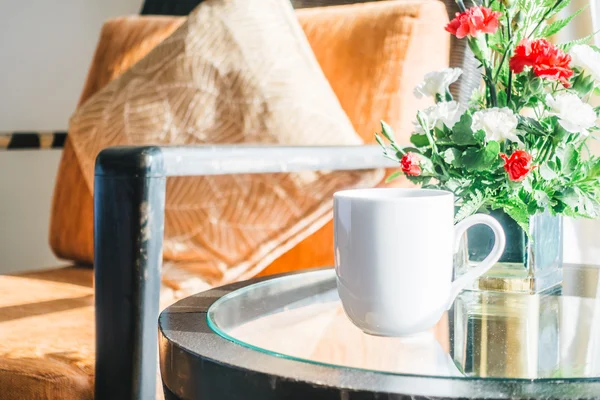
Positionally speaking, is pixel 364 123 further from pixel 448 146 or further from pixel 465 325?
pixel 465 325

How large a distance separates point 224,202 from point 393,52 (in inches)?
14.5

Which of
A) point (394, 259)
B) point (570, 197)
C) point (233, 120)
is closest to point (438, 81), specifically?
point (570, 197)

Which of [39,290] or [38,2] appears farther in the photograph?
[38,2]

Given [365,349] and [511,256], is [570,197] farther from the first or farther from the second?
[365,349]

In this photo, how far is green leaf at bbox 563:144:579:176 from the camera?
0.66 meters

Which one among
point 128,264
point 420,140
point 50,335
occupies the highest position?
point 420,140

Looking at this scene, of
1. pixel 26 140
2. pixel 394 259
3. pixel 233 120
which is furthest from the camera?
pixel 26 140

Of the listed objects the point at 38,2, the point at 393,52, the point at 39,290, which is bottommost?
the point at 39,290

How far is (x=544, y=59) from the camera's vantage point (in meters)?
0.59

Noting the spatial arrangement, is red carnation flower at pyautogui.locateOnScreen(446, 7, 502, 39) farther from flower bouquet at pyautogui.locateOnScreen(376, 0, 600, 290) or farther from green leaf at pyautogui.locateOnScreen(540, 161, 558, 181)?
green leaf at pyautogui.locateOnScreen(540, 161, 558, 181)

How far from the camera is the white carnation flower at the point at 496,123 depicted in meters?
0.63

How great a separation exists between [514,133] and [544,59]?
8cm

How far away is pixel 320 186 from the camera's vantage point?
1046 millimetres

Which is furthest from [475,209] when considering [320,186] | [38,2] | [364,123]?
[38,2]
